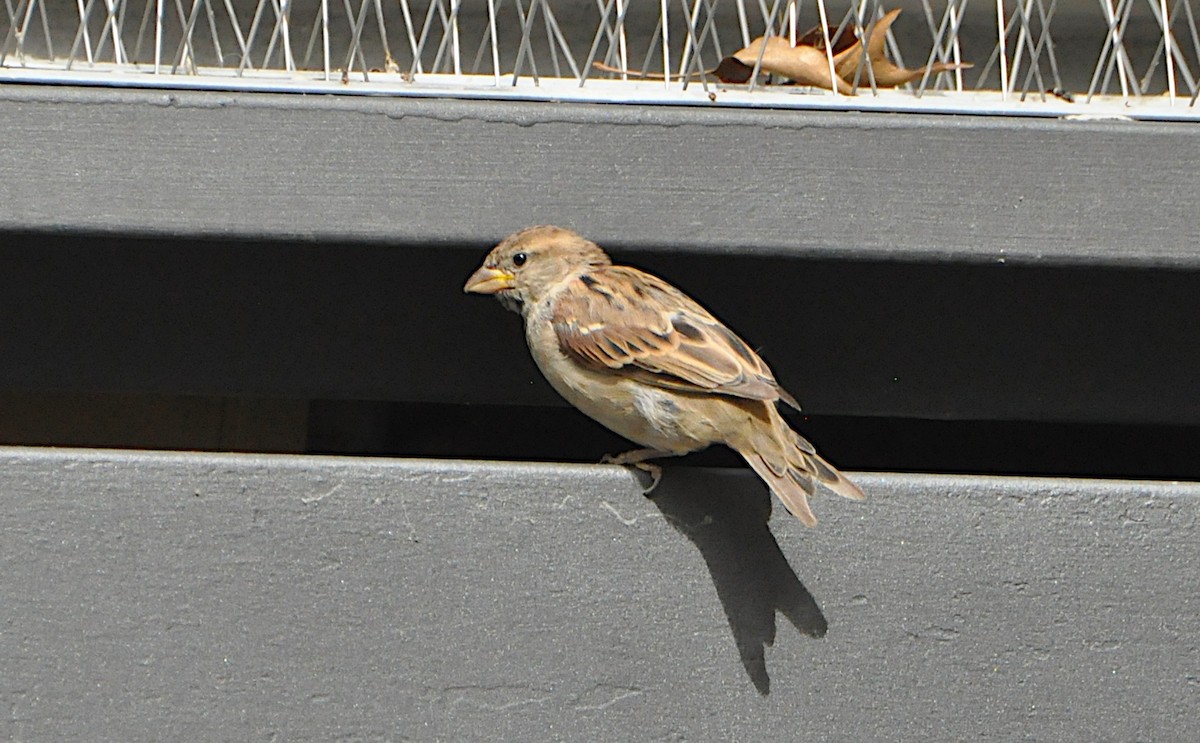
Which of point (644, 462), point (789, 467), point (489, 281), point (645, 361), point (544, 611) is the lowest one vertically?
point (544, 611)

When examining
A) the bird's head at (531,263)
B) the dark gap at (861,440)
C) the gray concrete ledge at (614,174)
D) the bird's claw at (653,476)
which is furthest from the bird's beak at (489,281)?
the dark gap at (861,440)

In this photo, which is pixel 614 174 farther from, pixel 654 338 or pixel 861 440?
pixel 861 440

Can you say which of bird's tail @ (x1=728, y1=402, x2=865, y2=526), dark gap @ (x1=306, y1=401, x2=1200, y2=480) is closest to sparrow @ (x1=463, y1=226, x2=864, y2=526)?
bird's tail @ (x1=728, y1=402, x2=865, y2=526)

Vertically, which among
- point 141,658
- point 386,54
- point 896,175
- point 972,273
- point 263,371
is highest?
point 386,54

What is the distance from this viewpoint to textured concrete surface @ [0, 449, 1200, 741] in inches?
118

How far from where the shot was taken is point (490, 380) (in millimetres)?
3547

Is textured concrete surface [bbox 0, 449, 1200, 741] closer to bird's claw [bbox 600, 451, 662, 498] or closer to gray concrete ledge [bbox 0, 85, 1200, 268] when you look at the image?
bird's claw [bbox 600, 451, 662, 498]

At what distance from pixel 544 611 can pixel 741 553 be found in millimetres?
512

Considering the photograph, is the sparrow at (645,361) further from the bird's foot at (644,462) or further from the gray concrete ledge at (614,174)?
the gray concrete ledge at (614,174)

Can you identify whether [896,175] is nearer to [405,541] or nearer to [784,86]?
[784,86]

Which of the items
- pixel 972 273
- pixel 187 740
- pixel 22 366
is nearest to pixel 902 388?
pixel 972 273

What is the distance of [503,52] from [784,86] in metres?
0.88

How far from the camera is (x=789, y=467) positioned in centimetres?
286

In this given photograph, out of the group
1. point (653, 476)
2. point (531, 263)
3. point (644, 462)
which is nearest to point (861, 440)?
point (644, 462)
